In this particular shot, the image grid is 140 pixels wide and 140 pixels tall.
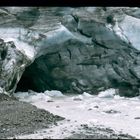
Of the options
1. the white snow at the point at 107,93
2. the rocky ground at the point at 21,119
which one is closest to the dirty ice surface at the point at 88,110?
the white snow at the point at 107,93

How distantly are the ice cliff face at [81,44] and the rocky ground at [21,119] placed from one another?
3.64 m

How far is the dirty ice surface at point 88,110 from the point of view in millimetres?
8643

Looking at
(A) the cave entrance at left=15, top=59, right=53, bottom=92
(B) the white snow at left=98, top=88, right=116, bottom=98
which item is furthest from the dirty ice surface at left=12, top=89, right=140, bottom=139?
(A) the cave entrance at left=15, top=59, right=53, bottom=92

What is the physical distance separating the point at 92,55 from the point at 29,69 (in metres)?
2.55

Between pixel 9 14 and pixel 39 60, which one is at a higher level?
pixel 9 14

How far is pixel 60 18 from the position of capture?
14.7 m

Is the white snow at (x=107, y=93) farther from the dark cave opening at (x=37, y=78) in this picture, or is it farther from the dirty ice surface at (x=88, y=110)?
the dark cave opening at (x=37, y=78)

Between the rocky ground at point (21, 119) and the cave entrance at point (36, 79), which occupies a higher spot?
the rocky ground at point (21, 119)

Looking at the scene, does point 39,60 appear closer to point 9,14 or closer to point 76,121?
point 9,14

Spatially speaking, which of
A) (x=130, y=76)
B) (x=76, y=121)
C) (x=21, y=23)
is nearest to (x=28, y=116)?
(x=76, y=121)

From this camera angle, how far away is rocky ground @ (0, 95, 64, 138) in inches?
326

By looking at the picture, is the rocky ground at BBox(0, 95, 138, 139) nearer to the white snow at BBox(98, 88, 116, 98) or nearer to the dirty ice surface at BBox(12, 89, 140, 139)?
the dirty ice surface at BBox(12, 89, 140, 139)

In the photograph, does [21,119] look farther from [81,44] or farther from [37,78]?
[37,78]

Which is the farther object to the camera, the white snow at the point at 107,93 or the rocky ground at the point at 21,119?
the white snow at the point at 107,93
